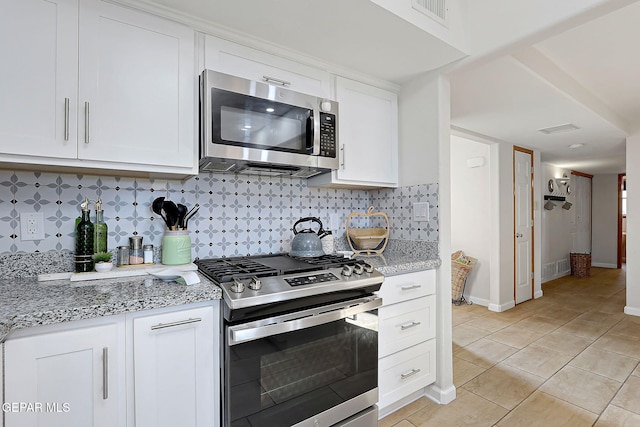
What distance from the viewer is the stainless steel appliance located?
1247 mm

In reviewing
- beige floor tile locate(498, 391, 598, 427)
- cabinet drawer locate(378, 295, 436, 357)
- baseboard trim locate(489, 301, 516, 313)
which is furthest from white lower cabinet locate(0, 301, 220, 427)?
baseboard trim locate(489, 301, 516, 313)

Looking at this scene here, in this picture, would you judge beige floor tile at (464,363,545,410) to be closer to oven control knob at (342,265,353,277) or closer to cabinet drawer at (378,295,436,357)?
cabinet drawer at (378,295,436,357)

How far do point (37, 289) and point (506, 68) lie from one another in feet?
9.23

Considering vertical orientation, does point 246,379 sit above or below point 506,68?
below

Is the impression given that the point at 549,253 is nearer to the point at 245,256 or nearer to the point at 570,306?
the point at 570,306

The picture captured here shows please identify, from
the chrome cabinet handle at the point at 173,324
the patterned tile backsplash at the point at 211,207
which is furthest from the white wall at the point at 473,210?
the chrome cabinet handle at the point at 173,324

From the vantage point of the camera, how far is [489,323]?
3418 millimetres

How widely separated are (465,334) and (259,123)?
2.87 meters

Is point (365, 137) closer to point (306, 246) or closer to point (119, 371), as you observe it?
point (306, 246)

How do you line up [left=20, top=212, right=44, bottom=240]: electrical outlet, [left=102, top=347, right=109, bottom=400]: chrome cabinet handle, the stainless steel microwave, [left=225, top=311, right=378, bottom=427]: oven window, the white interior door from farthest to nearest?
1. the white interior door
2. the stainless steel microwave
3. [left=20, top=212, right=44, bottom=240]: electrical outlet
4. [left=225, top=311, right=378, bottom=427]: oven window
5. [left=102, top=347, right=109, bottom=400]: chrome cabinet handle

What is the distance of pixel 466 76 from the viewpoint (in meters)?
2.23

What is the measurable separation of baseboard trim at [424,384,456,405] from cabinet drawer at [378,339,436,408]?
7 centimetres

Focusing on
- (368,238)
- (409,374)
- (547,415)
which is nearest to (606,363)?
(547,415)

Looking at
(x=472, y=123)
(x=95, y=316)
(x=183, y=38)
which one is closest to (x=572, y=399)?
(x=472, y=123)
